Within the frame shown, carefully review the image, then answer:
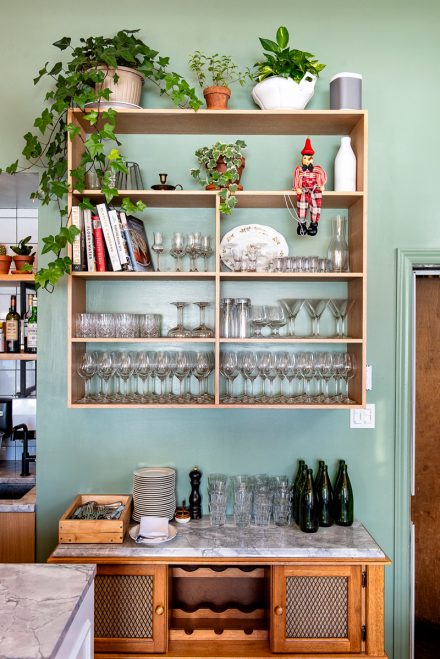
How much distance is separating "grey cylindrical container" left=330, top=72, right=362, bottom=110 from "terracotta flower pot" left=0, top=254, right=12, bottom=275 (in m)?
1.70

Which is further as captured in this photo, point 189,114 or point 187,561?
point 189,114

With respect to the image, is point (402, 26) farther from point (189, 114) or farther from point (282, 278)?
point (282, 278)

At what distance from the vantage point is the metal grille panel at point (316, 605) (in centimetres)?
211

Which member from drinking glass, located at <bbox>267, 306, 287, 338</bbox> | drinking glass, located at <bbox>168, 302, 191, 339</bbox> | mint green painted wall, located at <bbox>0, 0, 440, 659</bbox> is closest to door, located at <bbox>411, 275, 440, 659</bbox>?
mint green painted wall, located at <bbox>0, 0, 440, 659</bbox>

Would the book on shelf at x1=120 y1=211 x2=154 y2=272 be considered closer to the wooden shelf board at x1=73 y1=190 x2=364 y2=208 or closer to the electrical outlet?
the wooden shelf board at x1=73 y1=190 x2=364 y2=208

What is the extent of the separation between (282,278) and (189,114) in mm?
782

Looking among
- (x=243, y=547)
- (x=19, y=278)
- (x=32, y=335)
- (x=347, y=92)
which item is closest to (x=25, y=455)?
(x=32, y=335)

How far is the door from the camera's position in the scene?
264 centimetres

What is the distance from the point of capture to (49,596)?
125 cm

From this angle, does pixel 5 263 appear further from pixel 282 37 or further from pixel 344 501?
pixel 344 501

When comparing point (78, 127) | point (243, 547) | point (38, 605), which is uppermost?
point (78, 127)

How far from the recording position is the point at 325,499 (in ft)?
7.82

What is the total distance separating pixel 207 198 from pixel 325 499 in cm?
138

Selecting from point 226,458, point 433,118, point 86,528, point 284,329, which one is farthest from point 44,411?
point 433,118
